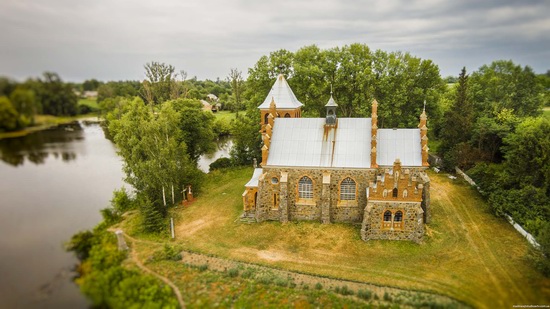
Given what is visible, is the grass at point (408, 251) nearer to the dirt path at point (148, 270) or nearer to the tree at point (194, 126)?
the dirt path at point (148, 270)

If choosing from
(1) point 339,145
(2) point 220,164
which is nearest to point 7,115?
(1) point 339,145

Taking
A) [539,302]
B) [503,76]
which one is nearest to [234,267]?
[539,302]

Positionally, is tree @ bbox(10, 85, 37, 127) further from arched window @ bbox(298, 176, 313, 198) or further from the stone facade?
arched window @ bbox(298, 176, 313, 198)

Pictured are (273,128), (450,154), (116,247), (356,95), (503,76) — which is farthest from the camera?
(503,76)

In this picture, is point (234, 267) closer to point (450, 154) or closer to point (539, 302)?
point (539, 302)

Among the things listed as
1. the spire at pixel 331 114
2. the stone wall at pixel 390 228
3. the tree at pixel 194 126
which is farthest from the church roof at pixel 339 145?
the tree at pixel 194 126

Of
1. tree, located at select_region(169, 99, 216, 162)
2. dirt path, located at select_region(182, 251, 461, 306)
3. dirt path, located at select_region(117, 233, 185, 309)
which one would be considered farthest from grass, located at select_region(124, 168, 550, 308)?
tree, located at select_region(169, 99, 216, 162)
